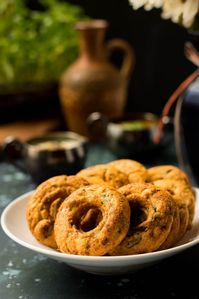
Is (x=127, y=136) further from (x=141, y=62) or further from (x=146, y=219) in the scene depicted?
(x=146, y=219)

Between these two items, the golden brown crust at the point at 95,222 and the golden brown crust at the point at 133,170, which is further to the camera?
the golden brown crust at the point at 133,170

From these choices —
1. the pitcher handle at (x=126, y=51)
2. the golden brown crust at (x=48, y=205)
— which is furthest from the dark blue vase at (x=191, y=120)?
the pitcher handle at (x=126, y=51)

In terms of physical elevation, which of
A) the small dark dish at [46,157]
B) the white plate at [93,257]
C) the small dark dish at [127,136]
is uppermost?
the white plate at [93,257]

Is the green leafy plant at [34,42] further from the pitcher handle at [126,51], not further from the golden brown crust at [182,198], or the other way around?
the golden brown crust at [182,198]

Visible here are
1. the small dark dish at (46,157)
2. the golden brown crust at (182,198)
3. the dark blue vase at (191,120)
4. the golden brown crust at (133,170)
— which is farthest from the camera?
the small dark dish at (46,157)

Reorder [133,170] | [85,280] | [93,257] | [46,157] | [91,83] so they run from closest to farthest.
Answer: [93,257] < [85,280] < [133,170] < [46,157] < [91,83]

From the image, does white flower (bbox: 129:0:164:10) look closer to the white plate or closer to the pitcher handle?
the white plate

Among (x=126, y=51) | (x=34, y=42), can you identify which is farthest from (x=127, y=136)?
(x=34, y=42)

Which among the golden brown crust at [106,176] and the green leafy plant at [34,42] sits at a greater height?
the golden brown crust at [106,176]
